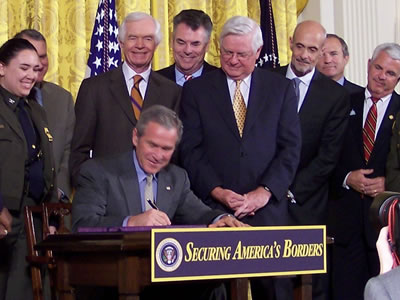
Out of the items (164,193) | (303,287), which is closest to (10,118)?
(164,193)

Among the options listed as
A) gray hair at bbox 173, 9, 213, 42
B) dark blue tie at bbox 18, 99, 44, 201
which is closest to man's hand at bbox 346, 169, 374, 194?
gray hair at bbox 173, 9, 213, 42

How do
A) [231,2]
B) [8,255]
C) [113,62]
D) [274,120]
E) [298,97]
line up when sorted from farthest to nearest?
[231,2] < [113,62] < [298,97] < [274,120] < [8,255]

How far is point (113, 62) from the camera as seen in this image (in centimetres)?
607

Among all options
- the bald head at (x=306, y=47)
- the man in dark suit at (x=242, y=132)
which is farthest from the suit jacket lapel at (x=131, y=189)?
the bald head at (x=306, y=47)

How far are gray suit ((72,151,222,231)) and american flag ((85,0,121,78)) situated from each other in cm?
208

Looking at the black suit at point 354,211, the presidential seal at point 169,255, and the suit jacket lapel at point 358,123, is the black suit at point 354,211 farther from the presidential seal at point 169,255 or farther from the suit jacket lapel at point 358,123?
the presidential seal at point 169,255

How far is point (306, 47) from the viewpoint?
5.29 m

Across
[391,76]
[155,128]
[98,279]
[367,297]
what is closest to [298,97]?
[391,76]

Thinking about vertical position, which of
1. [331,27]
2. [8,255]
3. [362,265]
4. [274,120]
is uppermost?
[331,27]

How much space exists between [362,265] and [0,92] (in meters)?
2.48

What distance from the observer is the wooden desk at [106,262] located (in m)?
3.23

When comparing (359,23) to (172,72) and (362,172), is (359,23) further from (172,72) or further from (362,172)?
(172,72)

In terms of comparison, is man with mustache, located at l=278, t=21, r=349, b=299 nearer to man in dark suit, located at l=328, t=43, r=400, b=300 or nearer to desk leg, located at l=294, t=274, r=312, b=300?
man in dark suit, located at l=328, t=43, r=400, b=300

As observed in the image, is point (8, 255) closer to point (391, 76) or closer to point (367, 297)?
point (391, 76)
